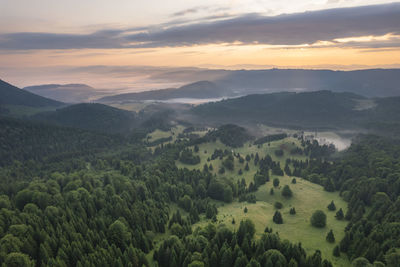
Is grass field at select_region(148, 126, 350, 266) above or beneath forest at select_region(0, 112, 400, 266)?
beneath

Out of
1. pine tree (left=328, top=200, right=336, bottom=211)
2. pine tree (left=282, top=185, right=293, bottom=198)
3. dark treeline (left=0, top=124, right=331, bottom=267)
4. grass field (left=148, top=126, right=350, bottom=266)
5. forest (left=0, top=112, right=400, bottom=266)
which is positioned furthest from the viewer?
pine tree (left=282, top=185, right=293, bottom=198)

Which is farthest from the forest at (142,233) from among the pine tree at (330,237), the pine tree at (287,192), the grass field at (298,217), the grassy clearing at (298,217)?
the pine tree at (287,192)

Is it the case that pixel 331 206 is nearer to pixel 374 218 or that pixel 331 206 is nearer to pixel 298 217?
pixel 298 217

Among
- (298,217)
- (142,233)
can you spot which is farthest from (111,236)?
(298,217)

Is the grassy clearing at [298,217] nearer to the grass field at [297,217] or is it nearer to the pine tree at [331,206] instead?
the grass field at [297,217]

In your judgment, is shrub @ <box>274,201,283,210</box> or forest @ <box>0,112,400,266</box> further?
shrub @ <box>274,201,283,210</box>

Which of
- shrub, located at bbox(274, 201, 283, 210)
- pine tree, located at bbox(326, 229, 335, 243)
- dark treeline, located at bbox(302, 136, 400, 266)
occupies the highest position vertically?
dark treeline, located at bbox(302, 136, 400, 266)

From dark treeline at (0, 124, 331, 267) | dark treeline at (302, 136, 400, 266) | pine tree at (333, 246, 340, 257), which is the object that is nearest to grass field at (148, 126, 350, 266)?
pine tree at (333, 246, 340, 257)

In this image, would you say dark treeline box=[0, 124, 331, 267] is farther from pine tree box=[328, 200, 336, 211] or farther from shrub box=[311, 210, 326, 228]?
pine tree box=[328, 200, 336, 211]

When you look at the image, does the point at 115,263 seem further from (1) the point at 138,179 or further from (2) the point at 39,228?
(1) the point at 138,179

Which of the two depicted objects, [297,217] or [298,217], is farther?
[298,217]

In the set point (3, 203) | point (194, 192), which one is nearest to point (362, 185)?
point (194, 192)
